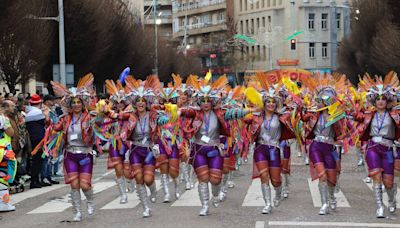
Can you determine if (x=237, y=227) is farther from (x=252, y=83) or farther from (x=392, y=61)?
(x=392, y=61)

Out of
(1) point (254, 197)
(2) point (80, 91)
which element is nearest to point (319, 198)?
(1) point (254, 197)

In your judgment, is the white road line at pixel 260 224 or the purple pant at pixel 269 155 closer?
the white road line at pixel 260 224

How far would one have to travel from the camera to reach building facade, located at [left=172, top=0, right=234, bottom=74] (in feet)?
278

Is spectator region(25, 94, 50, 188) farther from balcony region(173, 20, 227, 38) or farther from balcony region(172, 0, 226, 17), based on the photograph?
balcony region(172, 0, 226, 17)

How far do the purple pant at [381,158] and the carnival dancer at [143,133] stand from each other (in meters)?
3.26

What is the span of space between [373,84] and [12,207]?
20.3ft

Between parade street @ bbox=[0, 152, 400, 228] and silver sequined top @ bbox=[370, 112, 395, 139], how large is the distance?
1.20 m

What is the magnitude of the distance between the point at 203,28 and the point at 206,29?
120 cm

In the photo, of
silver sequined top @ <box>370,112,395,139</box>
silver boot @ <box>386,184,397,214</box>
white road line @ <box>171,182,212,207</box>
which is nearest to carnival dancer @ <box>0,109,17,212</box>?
white road line @ <box>171,182,212,207</box>

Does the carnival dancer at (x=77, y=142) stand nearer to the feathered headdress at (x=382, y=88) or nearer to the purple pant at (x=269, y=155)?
the purple pant at (x=269, y=155)

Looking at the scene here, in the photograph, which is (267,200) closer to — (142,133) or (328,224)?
(328,224)

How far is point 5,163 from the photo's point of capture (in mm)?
13578

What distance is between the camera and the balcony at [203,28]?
93000 millimetres

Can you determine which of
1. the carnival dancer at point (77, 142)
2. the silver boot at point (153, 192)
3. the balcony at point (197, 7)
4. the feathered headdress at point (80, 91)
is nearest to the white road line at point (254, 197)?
the silver boot at point (153, 192)
